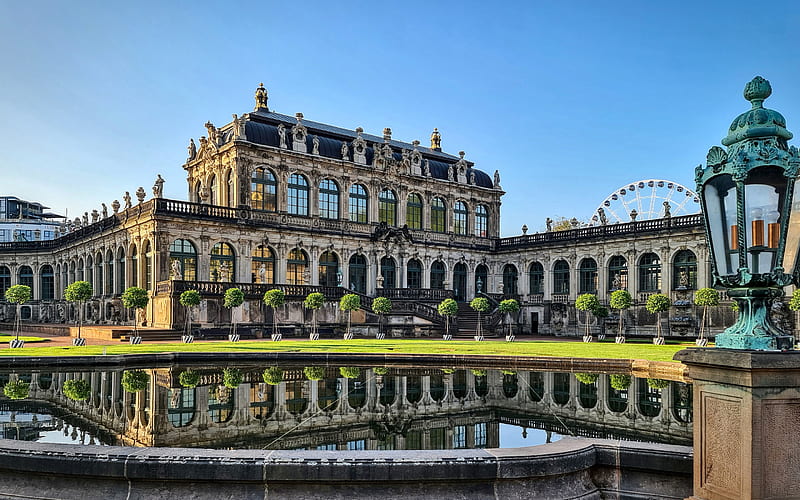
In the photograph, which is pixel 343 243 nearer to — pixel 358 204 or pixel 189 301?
pixel 358 204

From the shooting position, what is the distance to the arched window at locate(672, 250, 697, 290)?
44.5m

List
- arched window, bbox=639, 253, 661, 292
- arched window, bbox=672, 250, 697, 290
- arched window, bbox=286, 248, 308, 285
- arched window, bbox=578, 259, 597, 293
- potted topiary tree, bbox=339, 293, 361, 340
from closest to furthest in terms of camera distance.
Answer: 1. potted topiary tree, bbox=339, 293, 361, 340
2. arched window, bbox=672, 250, 697, 290
3. arched window, bbox=639, 253, 661, 292
4. arched window, bbox=286, 248, 308, 285
5. arched window, bbox=578, 259, 597, 293

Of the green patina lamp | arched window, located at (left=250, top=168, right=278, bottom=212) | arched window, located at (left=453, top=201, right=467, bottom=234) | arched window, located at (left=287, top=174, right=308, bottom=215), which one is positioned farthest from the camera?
arched window, located at (left=453, top=201, right=467, bottom=234)

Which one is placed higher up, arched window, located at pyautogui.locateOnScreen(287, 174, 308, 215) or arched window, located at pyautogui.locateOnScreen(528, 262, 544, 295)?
arched window, located at pyautogui.locateOnScreen(287, 174, 308, 215)

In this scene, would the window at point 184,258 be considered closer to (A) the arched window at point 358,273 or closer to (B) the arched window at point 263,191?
(B) the arched window at point 263,191

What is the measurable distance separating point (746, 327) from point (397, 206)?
49.7m

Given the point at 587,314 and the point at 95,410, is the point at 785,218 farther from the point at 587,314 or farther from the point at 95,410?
the point at 587,314

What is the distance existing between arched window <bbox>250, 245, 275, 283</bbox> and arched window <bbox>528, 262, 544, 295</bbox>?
23.0m

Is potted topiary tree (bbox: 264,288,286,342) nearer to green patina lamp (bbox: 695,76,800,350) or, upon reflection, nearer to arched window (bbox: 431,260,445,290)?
arched window (bbox: 431,260,445,290)

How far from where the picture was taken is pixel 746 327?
19.5 ft

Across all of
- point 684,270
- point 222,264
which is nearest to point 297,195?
point 222,264

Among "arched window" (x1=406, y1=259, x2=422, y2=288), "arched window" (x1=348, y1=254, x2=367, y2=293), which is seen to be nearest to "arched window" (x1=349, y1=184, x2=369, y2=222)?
"arched window" (x1=348, y1=254, x2=367, y2=293)

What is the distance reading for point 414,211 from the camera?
5684 centimetres

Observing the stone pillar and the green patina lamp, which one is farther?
the green patina lamp
